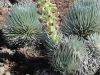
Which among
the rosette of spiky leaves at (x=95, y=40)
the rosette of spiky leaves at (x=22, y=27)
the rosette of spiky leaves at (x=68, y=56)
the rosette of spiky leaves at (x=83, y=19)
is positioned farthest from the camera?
the rosette of spiky leaves at (x=22, y=27)

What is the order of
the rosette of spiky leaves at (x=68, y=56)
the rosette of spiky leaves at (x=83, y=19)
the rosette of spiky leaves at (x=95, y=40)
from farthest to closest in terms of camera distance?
1. the rosette of spiky leaves at (x=83, y=19)
2. the rosette of spiky leaves at (x=95, y=40)
3. the rosette of spiky leaves at (x=68, y=56)

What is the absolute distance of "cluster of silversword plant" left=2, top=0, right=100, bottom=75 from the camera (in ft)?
14.2

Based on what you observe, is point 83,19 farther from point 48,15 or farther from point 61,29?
point 48,15

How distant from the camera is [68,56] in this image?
428cm

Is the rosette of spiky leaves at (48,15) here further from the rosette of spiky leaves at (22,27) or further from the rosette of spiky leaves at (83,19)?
the rosette of spiky leaves at (22,27)

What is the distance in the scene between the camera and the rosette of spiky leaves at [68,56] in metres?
4.28

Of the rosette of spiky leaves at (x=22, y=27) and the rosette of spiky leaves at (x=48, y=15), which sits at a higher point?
the rosette of spiky leaves at (x=48, y=15)

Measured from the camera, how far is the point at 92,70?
4547 millimetres

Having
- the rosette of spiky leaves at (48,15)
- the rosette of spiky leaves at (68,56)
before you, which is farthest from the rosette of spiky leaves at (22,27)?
the rosette of spiky leaves at (68,56)

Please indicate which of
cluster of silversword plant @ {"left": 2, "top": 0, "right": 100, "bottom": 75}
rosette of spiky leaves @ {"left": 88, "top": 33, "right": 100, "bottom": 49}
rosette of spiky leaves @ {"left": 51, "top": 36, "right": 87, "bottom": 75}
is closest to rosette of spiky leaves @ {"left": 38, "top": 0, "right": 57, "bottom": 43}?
cluster of silversword plant @ {"left": 2, "top": 0, "right": 100, "bottom": 75}

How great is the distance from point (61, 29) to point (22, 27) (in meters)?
0.58

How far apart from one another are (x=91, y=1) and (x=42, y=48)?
40.1 inches

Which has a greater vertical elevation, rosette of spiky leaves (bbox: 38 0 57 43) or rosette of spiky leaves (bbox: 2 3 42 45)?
rosette of spiky leaves (bbox: 38 0 57 43)

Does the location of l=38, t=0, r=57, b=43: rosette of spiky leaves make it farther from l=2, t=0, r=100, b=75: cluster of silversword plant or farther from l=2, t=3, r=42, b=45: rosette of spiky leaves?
l=2, t=3, r=42, b=45: rosette of spiky leaves
